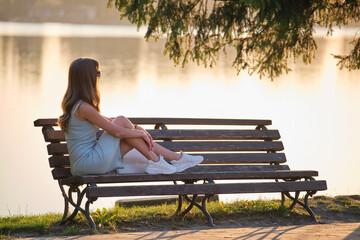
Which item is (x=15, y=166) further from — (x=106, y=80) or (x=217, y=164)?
(x=106, y=80)

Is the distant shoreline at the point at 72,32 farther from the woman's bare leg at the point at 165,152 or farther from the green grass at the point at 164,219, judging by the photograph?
the woman's bare leg at the point at 165,152

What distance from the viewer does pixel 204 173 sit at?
5926 millimetres

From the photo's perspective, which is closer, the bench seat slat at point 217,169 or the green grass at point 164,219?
the green grass at point 164,219

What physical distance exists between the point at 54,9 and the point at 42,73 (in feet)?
272

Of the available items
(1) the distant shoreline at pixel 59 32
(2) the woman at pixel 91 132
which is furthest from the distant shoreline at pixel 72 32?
(2) the woman at pixel 91 132

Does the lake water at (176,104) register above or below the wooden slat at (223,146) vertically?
below

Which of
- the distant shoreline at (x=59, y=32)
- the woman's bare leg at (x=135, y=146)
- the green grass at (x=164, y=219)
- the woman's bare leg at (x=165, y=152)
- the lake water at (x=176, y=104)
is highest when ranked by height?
the distant shoreline at (x=59, y=32)

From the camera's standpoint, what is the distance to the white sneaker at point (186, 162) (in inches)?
244

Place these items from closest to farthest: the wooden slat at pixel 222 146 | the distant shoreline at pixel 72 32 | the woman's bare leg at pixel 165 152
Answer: the woman's bare leg at pixel 165 152 → the wooden slat at pixel 222 146 → the distant shoreline at pixel 72 32

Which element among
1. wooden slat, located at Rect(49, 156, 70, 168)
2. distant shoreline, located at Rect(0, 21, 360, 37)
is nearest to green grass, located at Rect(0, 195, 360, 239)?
wooden slat, located at Rect(49, 156, 70, 168)

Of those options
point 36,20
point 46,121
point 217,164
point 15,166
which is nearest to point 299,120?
point 15,166

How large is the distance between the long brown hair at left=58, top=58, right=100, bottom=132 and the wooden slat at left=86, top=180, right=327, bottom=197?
0.75 metres

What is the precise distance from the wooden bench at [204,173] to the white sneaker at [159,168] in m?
0.09

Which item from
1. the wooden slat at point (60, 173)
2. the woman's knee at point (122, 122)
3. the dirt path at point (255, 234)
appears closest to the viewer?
the dirt path at point (255, 234)
